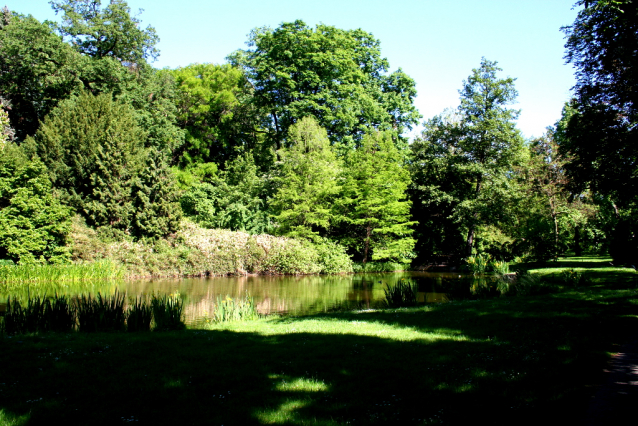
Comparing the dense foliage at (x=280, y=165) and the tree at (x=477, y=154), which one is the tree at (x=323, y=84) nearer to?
the dense foliage at (x=280, y=165)

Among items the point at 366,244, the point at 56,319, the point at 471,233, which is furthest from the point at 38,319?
the point at 471,233

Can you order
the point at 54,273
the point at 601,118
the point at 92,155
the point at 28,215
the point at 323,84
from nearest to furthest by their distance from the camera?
the point at 601,118 → the point at 54,273 → the point at 28,215 → the point at 92,155 → the point at 323,84

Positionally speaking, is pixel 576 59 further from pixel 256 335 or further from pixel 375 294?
pixel 256 335

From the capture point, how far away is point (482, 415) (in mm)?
4164

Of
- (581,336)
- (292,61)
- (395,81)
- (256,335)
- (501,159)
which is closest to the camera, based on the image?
(581,336)

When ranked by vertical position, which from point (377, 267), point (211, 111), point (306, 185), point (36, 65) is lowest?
point (377, 267)

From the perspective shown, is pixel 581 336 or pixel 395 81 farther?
pixel 395 81

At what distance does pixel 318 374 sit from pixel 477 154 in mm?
29019

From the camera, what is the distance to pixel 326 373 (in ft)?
18.4

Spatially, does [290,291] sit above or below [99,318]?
below

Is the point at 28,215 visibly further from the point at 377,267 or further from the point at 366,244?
the point at 377,267

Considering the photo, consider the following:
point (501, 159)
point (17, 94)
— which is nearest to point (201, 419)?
point (501, 159)

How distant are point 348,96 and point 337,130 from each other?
2793 millimetres

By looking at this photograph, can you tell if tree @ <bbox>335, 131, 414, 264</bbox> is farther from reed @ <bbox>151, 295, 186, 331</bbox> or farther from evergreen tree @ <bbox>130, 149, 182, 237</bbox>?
reed @ <bbox>151, 295, 186, 331</bbox>
